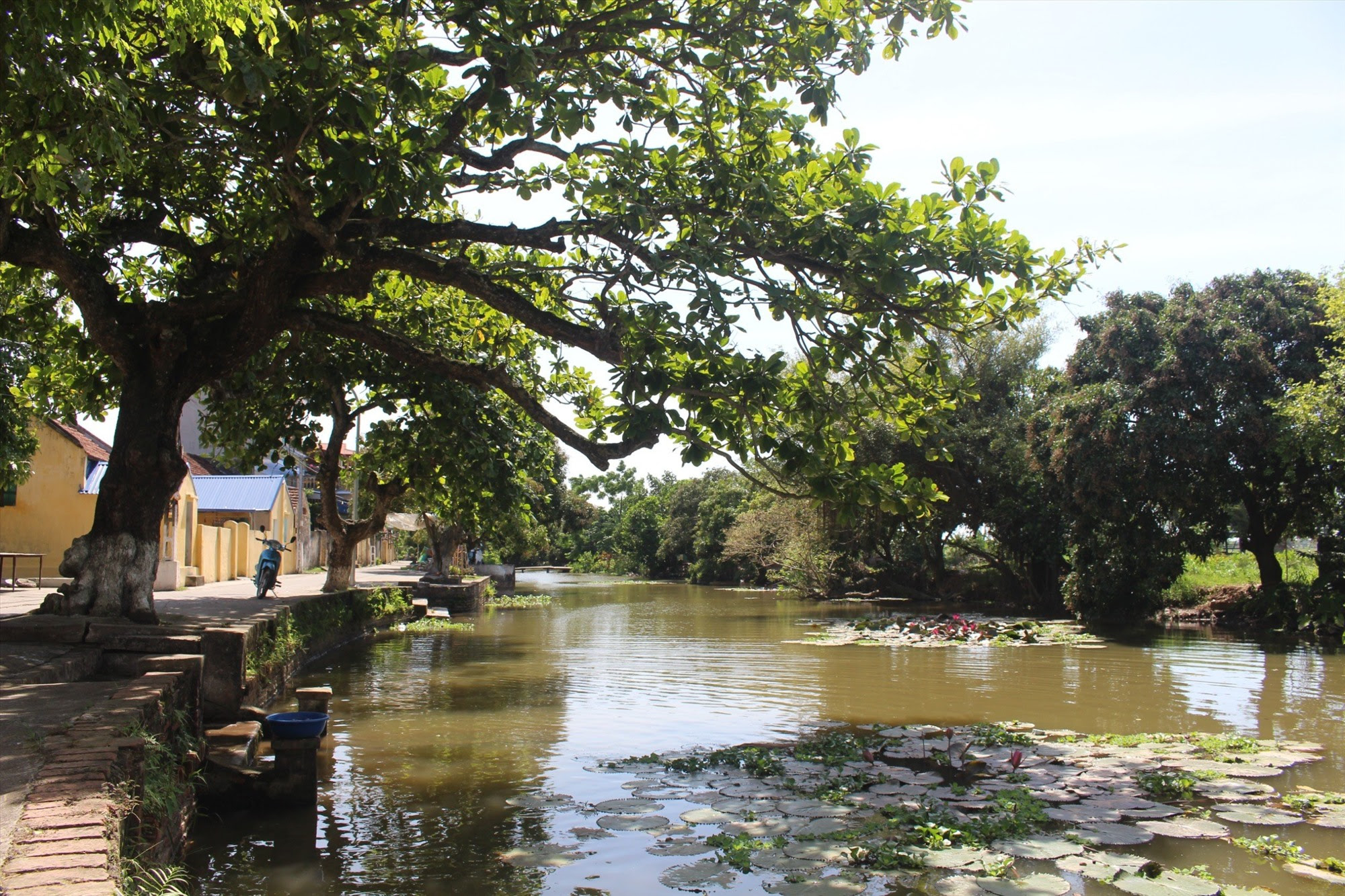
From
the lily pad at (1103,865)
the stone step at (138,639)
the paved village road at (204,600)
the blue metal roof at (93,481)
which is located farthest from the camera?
the blue metal roof at (93,481)

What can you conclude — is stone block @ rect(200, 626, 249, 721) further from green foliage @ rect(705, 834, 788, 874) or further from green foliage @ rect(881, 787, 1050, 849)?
green foliage @ rect(881, 787, 1050, 849)

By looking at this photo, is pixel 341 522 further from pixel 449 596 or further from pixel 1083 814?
pixel 1083 814

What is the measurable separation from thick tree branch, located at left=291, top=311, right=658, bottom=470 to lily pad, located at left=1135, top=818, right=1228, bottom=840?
492 centimetres

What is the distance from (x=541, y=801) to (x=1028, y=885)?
3.99 meters

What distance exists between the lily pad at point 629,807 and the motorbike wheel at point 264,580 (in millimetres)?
12530

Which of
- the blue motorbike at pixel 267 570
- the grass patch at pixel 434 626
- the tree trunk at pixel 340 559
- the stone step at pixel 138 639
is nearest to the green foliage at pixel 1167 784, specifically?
the stone step at pixel 138 639

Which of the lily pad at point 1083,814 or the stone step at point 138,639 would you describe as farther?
the stone step at point 138,639

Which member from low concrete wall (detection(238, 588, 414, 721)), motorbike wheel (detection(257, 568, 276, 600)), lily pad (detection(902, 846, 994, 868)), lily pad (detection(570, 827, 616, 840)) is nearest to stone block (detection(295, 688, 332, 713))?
low concrete wall (detection(238, 588, 414, 721))

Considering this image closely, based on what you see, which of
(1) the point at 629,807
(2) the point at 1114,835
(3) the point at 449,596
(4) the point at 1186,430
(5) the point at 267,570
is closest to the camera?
(2) the point at 1114,835

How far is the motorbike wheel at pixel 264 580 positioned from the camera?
18094 mm

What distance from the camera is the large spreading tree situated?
7102 mm

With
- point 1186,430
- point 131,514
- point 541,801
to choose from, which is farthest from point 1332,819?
point 1186,430

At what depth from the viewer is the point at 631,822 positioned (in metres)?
7.14

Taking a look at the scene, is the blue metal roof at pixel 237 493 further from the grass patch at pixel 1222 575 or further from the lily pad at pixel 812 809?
the grass patch at pixel 1222 575
